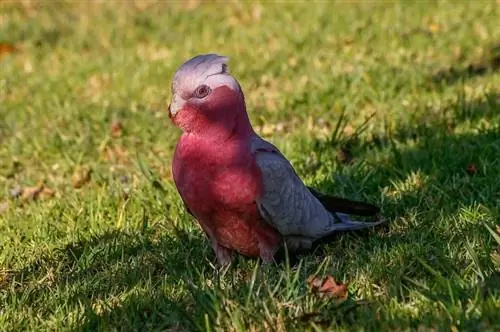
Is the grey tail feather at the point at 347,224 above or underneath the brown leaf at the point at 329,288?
underneath

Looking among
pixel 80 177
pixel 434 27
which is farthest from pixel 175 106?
pixel 434 27

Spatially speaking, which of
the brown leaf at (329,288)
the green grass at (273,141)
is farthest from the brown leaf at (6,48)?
the brown leaf at (329,288)

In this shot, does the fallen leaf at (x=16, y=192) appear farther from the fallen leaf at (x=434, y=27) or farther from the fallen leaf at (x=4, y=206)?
the fallen leaf at (x=434, y=27)

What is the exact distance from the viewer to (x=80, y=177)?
568 cm

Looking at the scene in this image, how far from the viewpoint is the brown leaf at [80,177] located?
18.5ft

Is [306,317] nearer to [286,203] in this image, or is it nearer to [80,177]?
[286,203]

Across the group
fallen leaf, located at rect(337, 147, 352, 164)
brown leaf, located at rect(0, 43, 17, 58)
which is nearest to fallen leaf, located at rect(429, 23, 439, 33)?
fallen leaf, located at rect(337, 147, 352, 164)

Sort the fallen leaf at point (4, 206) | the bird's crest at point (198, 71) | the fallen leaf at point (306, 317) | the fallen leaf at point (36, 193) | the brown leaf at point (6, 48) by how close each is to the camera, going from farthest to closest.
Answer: the brown leaf at point (6, 48) < the fallen leaf at point (36, 193) < the fallen leaf at point (4, 206) < the bird's crest at point (198, 71) < the fallen leaf at point (306, 317)

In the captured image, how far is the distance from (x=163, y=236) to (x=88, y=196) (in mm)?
871

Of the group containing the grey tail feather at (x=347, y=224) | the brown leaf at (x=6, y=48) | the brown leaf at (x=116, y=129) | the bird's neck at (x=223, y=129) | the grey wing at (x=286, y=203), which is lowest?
the grey tail feather at (x=347, y=224)

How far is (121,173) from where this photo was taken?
5723mm

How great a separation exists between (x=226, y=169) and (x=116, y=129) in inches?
111

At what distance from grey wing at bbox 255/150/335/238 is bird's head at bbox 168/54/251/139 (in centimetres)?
18

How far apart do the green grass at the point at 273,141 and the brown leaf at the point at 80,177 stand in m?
0.04
